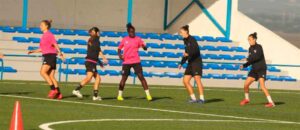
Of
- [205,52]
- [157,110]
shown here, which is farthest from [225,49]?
[157,110]

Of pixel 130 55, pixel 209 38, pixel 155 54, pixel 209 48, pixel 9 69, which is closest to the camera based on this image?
pixel 130 55

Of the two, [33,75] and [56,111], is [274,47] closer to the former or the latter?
[33,75]

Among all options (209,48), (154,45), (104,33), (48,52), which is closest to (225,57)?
(209,48)

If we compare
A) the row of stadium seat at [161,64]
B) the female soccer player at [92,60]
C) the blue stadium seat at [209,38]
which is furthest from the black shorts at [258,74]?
the blue stadium seat at [209,38]

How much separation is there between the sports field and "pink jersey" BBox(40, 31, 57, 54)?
1035mm

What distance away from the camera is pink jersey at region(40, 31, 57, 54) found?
70.1ft

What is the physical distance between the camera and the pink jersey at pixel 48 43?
21.4 m

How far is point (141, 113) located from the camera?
18.1 m

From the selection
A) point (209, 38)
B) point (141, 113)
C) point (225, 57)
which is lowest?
point (141, 113)

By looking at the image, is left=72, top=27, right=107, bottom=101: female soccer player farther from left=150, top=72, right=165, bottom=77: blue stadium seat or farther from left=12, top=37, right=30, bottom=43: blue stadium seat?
left=12, top=37, right=30, bottom=43: blue stadium seat

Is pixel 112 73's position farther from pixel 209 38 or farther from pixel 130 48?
pixel 130 48

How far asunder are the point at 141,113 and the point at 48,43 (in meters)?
4.14

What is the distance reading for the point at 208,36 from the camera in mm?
44906

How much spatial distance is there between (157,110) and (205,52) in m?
23.4
